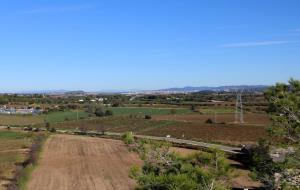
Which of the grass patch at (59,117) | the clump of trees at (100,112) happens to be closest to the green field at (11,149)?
the grass patch at (59,117)

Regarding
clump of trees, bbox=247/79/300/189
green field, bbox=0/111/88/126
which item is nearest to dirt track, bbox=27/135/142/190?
clump of trees, bbox=247/79/300/189

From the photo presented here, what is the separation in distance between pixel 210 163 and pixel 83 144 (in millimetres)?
61930

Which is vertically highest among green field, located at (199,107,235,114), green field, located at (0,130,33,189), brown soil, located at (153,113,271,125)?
green field, located at (199,107,235,114)

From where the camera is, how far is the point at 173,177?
15094mm

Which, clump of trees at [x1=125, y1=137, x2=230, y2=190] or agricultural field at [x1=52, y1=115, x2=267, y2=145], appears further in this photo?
agricultural field at [x1=52, y1=115, x2=267, y2=145]

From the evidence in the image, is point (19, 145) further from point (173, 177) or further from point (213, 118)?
point (173, 177)

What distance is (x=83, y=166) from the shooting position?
55.2 metres

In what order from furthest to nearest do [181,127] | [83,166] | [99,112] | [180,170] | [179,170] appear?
[99,112] < [181,127] < [83,166] < [179,170] < [180,170]

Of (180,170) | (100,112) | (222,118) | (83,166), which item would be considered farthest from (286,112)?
(100,112)

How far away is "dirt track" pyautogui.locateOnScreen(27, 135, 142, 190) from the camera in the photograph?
4350 centimetres

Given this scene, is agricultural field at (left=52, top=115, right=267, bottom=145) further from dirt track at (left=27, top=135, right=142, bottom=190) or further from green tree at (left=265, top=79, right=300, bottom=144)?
green tree at (left=265, top=79, right=300, bottom=144)

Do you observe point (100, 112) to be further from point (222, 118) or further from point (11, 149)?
point (11, 149)

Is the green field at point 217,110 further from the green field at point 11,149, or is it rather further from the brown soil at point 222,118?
the green field at point 11,149

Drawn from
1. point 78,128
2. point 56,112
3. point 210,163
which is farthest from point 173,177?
point 56,112
